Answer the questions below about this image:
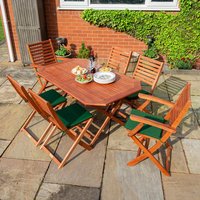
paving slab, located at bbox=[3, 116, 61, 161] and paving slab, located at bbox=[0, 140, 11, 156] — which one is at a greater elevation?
paving slab, located at bbox=[3, 116, 61, 161]

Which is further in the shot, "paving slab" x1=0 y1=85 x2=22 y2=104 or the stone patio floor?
"paving slab" x1=0 y1=85 x2=22 y2=104

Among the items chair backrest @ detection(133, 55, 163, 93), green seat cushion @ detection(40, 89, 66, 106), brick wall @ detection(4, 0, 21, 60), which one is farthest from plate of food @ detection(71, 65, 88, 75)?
brick wall @ detection(4, 0, 21, 60)

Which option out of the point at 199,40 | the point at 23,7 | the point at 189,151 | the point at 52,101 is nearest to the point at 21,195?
the point at 52,101

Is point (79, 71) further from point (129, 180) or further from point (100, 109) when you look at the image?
point (129, 180)

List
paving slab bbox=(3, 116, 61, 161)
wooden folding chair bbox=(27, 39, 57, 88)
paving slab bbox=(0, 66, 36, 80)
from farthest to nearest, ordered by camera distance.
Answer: paving slab bbox=(0, 66, 36, 80) < wooden folding chair bbox=(27, 39, 57, 88) < paving slab bbox=(3, 116, 61, 161)

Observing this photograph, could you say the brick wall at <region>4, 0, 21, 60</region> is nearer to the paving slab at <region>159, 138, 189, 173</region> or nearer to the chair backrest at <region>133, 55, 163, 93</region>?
the chair backrest at <region>133, 55, 163, 93</region>

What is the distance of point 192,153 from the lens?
12.4 feet

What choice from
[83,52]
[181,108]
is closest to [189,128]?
[181,108]

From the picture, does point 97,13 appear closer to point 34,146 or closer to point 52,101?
point 52,101

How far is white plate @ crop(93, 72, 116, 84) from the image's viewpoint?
12.6 feet

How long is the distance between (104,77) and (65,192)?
6.35 feet

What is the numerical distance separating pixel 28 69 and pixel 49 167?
4090 mm

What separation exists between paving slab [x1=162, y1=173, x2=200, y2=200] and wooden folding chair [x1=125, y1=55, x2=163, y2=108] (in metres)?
1.57

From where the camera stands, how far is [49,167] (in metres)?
3.49
